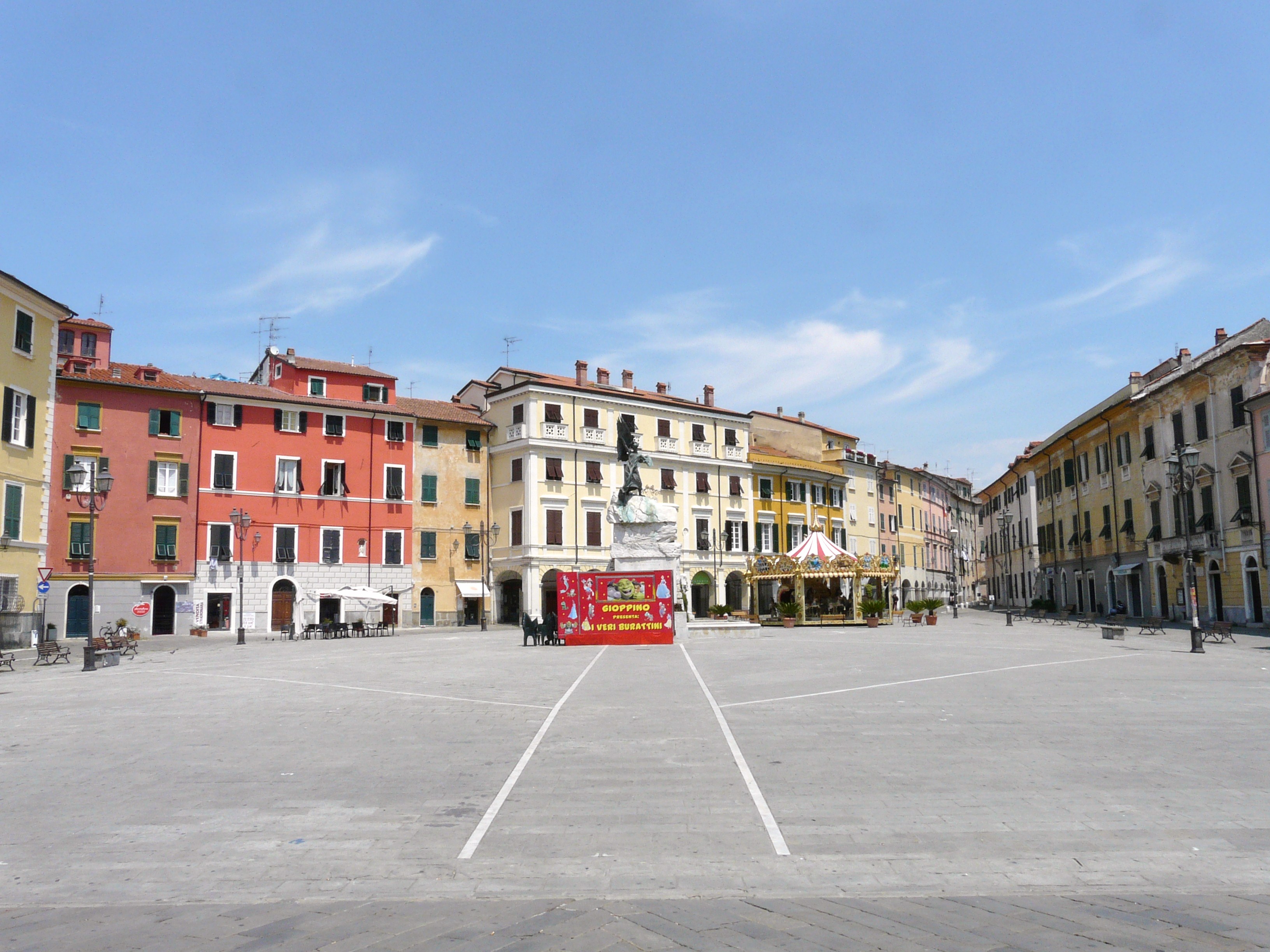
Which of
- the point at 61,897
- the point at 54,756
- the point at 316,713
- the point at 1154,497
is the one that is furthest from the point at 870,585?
the point at 61,897

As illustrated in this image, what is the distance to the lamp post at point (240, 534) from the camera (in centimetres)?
3806

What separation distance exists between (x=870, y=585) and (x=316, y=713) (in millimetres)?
47668

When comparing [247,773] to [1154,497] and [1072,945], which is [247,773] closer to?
[1072,945]

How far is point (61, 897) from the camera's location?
6.16m

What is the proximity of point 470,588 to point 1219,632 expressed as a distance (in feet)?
119

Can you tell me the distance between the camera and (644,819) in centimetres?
793

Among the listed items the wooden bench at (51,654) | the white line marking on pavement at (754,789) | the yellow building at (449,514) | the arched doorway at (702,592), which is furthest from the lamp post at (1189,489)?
the yellow building at (449,514)

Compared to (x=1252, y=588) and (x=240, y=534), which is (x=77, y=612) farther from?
(x=1252, y=588)

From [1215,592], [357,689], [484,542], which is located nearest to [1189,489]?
[1215,592]

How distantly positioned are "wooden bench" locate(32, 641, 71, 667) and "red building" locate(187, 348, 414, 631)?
15589 mm

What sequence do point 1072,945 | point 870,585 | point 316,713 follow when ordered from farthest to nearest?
point 870,585 → point 316,713 → point 1072,945

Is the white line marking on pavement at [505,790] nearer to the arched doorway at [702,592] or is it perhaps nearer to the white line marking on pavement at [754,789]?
the white line marking on pavement at [754,789]

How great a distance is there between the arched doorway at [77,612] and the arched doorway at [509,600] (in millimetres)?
20827

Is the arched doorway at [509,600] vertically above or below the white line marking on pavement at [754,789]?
above
